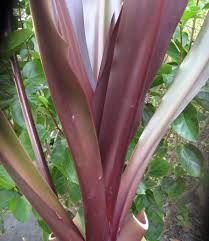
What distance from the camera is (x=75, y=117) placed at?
36 cm

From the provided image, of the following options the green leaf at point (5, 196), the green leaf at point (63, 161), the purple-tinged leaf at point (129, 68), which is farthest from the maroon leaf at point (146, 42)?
the green leaf at point (5, 196)

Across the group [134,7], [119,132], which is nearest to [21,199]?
[119,132]

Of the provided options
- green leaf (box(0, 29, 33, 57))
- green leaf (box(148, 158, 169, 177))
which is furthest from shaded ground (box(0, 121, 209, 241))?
green leaf (box(0, 29, 33, 57))

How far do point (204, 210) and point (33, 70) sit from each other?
47cm

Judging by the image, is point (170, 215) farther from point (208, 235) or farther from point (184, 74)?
point (184, 74)

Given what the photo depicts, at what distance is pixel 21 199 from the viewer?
27.8 inches

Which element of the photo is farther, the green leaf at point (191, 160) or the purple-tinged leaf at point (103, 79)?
the green leaf at point (191, 160)

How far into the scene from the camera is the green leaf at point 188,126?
24.2 inches

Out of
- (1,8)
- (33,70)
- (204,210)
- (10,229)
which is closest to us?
(1,8)

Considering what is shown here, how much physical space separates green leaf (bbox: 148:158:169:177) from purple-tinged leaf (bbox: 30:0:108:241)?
0.30m

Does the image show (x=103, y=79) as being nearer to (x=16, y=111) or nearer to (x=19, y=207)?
(x=16, y=111)

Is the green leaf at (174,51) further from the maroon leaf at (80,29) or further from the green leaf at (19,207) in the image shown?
the green leaf at (19,207)

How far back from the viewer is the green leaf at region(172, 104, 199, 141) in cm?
61

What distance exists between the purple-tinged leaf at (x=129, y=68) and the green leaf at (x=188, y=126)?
9.0 inches
